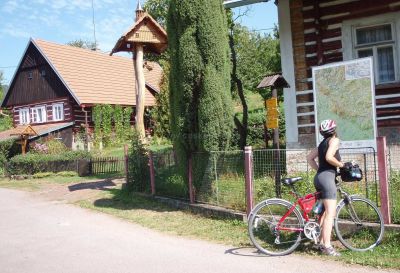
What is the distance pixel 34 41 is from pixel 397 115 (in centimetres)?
2930

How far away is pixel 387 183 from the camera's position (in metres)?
7.00

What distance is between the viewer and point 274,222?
6.99 m

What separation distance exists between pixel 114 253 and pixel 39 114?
30.2 m

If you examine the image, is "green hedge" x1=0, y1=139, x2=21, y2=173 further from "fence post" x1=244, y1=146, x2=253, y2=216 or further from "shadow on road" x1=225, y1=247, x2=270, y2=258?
"shadow on road" x1=225, y1=247, x2=270, y2=258

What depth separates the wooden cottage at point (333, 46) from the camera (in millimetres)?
10398

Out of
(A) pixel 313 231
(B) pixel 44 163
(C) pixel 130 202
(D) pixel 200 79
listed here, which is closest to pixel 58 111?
(B) pixel 44 163

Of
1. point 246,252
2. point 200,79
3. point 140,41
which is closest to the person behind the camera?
point 246,252

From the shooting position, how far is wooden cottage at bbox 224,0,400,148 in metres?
10.4

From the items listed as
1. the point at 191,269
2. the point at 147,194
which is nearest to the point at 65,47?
the point at 147,194

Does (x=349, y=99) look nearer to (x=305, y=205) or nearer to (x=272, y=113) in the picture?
(x=272, y=113)

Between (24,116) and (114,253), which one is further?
(24,116)

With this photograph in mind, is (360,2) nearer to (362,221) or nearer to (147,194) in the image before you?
(362,221)

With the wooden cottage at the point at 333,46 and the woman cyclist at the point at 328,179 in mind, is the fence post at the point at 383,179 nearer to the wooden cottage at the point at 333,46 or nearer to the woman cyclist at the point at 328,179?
the woman cyclist at the point at 328,179

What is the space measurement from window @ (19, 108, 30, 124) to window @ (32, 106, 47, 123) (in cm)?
87
